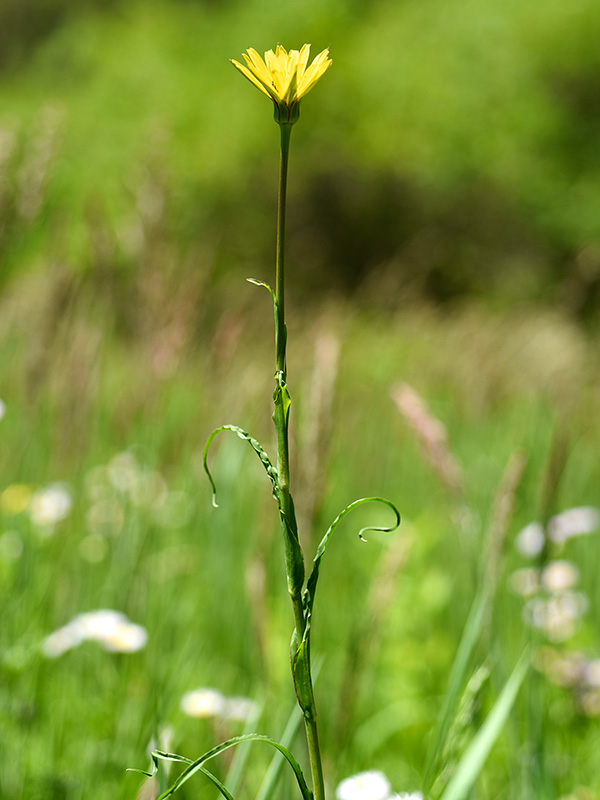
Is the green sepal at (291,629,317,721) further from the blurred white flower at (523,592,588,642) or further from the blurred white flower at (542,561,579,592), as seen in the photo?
the blurred white flower at (542,561,579,592)

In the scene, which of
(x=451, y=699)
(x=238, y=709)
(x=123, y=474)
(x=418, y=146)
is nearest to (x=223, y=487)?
(x=123, y=474)

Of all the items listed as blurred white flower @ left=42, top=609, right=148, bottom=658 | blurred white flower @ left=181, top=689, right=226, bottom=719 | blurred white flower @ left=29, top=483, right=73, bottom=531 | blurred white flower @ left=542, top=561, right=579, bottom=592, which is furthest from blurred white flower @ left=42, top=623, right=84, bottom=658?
blurred white flower @ left=542, top=561, right=579, bottom=592

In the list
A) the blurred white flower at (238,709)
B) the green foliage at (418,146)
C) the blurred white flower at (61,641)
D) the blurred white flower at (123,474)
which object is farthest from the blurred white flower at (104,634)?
the green foliage at (418,146)

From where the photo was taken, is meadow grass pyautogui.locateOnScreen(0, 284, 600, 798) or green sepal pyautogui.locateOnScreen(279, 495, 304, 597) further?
meadow grass pyautogui.locateOnScreen(0, 284, 600, 798)

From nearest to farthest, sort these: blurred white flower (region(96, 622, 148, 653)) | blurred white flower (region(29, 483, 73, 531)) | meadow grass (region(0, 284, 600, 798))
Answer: meadow grass (region(0, 284, 600, 798))
blurred white flower (region(96, 622, 148, 653))
blurred white flower (region(29, 483, 73, 531))

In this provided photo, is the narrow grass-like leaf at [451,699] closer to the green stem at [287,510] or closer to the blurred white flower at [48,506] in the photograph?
the green stem at [287,510]

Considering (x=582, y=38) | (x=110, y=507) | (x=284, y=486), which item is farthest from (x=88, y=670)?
(x=582, y=38)
